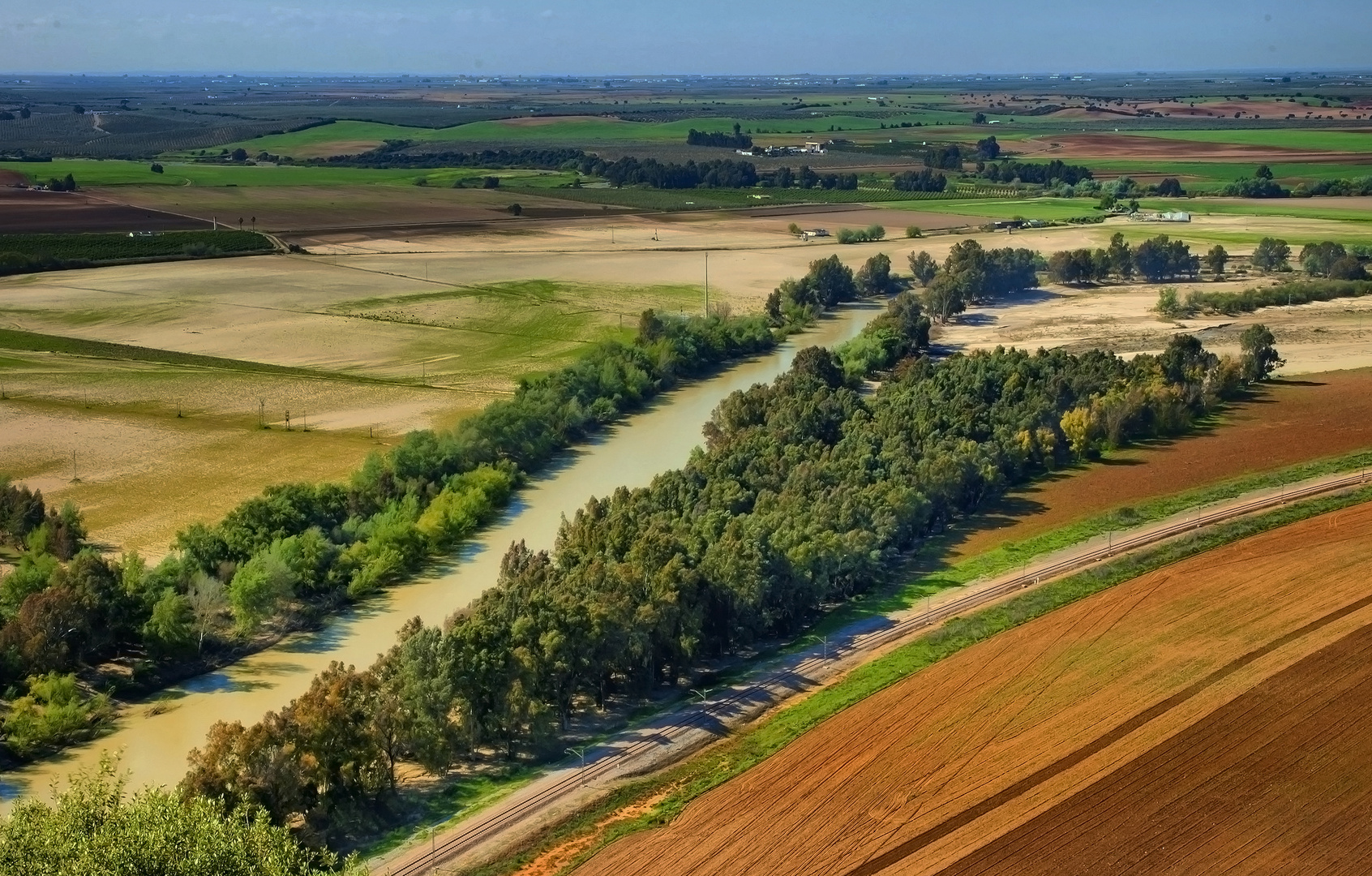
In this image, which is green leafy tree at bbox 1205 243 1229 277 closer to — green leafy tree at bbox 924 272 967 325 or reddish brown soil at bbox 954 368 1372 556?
green leafy tree at bbox 924 272 967 325

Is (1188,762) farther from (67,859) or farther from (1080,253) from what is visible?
(1080,253)

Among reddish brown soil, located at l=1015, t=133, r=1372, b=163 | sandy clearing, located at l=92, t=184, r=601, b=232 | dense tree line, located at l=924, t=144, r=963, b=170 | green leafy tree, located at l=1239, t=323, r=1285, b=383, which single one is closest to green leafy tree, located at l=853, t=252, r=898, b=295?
green leafy tree, located at l=1239, t=323, r=1285, b=383

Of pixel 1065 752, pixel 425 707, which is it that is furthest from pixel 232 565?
pixel 1065 752

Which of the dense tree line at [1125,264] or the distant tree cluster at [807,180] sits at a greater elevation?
the distant tree cluster at [807,180]

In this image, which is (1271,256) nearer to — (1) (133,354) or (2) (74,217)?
(1) (133,354)

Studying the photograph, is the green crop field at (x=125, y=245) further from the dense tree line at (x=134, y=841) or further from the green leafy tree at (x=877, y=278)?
the dense tree line at (x=134, y=841)

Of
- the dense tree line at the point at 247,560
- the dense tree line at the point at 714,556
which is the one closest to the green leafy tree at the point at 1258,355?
the dense tree line at the point at 714,556
